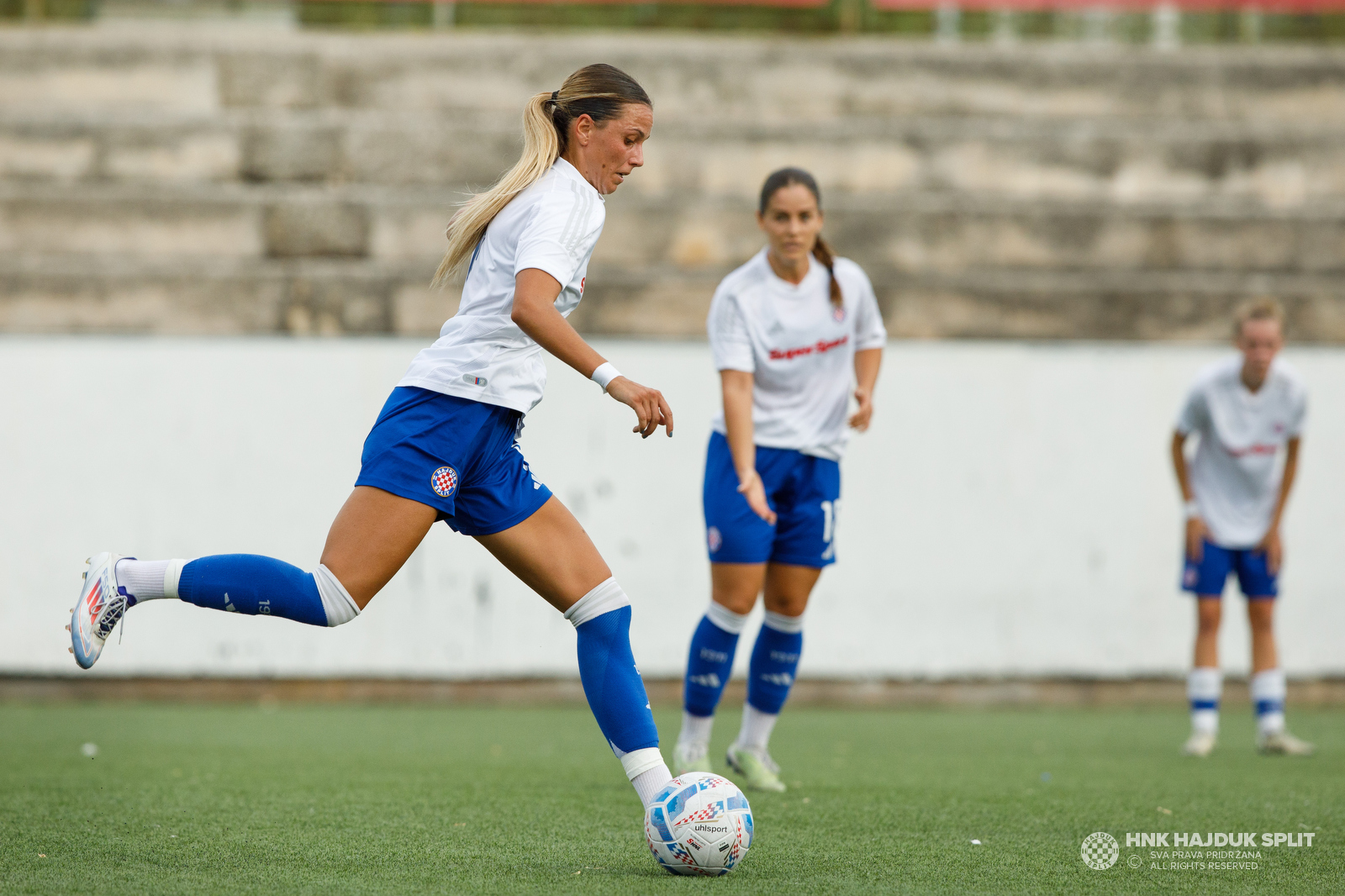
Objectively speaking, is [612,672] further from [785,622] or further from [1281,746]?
[1281,746]

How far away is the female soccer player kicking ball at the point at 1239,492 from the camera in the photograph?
257 inches

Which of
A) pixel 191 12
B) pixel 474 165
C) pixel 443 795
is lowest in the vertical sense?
pixel 443 795

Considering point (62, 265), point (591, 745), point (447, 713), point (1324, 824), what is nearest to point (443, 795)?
point (591, 745)

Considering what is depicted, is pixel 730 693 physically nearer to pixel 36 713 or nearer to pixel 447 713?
pixel 447 713

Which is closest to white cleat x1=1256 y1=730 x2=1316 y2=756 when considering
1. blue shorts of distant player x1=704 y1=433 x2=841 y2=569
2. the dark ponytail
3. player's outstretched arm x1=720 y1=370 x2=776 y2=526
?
blue shorts of distant player x1=704 y1=433 x2=841 y2=569

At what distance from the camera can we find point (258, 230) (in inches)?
378

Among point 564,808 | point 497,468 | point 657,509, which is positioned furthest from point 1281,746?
point 497,468

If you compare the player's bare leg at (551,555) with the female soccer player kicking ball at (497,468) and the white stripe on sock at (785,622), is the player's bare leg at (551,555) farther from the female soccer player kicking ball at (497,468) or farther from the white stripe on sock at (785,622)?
Answer: the white stripe on sock at (785,622)

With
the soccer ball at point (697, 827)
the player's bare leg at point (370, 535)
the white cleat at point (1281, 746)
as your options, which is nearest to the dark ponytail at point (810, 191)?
the player's bare leg at point (370, 535)

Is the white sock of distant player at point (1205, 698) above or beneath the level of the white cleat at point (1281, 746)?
above

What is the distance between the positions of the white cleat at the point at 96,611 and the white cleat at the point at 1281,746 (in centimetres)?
489

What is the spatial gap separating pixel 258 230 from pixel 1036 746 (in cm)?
599

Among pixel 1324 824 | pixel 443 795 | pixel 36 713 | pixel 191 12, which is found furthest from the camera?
pixel 191 12

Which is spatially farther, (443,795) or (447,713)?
(447,713)
